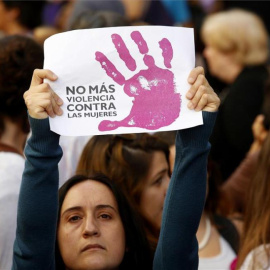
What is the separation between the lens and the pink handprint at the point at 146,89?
2814mm

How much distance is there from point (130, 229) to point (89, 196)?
7.9 inches

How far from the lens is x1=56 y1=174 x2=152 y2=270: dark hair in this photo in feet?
10.4

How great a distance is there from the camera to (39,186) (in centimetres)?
279

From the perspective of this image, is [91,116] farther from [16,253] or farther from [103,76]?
[16,253]

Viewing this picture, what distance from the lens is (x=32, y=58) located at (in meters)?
3.72

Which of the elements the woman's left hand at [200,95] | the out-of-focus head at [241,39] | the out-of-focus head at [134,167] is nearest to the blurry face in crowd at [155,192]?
the out-of-focus head at [134,167]

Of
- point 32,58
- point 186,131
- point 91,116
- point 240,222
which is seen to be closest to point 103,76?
point 91,116

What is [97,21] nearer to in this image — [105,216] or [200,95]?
[105,216]

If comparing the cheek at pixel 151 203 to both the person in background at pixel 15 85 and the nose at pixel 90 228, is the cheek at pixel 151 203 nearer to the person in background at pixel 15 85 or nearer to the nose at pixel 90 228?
the person in background at pixel 15 85

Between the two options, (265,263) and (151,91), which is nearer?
(151,91)

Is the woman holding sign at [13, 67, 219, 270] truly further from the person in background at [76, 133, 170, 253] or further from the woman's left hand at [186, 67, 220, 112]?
the person in background at [76, 133, 170, 253]

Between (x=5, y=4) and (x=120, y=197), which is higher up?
(x=5, y=4)

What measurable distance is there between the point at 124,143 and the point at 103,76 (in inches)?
39.9

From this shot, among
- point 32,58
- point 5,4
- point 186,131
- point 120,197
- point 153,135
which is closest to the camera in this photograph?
point 186,131
